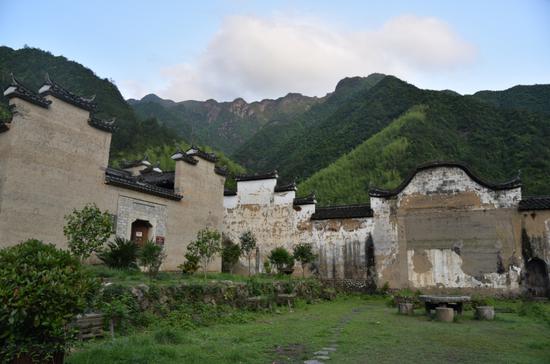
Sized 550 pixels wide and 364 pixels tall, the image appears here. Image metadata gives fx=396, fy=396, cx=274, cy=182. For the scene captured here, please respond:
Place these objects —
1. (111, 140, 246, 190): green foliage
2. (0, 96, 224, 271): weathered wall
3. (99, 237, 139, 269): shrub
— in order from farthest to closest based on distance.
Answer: (111, 140, 246, 190): green foliage < (99, 237, 139, 269): shrub < (0, 96, 224, 271): weathered wall

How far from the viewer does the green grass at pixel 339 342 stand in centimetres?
570

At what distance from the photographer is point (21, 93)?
12.0 meters

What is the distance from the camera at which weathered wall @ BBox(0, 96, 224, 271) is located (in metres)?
11.9

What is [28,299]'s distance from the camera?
4129 mm

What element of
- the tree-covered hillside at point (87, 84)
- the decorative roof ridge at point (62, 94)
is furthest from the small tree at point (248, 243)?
the tree-covered hillside at point (87, 84)

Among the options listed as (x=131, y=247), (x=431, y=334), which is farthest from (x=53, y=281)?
(x=131, y=247)

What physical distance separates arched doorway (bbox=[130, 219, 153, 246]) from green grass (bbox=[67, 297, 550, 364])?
740cm

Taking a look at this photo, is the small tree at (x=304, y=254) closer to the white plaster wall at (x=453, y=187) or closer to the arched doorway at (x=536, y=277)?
the white plaster wall at (x=453, y=187)

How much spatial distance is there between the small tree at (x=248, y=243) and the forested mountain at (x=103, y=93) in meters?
20.4

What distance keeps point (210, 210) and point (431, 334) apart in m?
13.3

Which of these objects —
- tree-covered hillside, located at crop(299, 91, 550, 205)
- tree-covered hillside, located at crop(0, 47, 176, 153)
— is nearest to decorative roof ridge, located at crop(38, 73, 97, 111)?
tree-covered hillside, located at crop(299, 91, 550, 205)

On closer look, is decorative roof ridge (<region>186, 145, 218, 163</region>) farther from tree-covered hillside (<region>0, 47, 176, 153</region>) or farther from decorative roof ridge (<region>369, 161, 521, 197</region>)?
tree-covered hillside (<region>0, 47, 176, 153</region>)

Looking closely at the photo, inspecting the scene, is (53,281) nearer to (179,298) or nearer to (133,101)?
(179,298)

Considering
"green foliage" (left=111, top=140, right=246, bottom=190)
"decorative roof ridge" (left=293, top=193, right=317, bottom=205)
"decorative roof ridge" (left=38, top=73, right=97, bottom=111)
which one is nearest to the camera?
"decorative roof ridge" (left=38, top=73, right=97, bottom=111)
